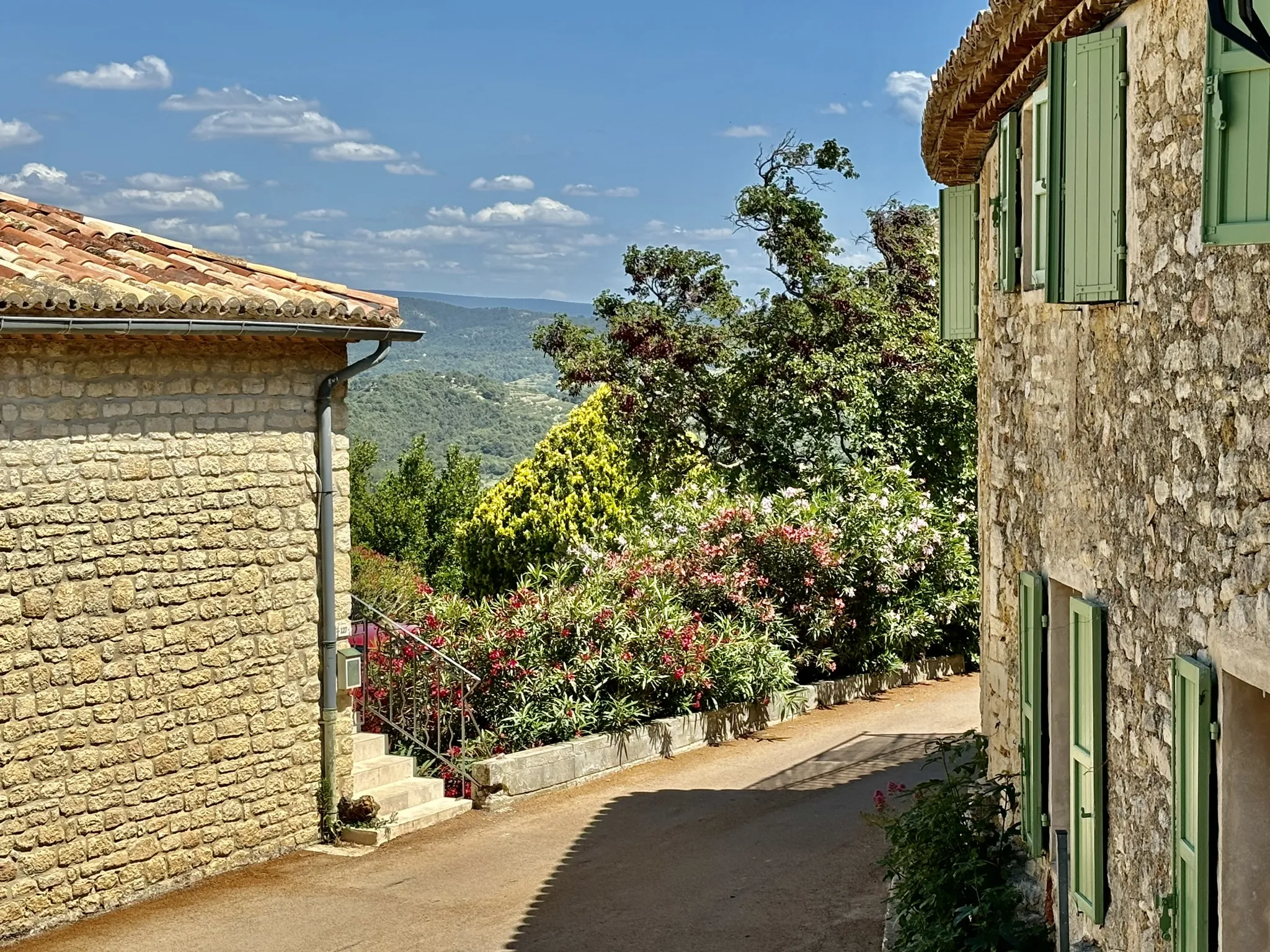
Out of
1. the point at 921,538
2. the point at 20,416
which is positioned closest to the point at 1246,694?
the point at 20,416

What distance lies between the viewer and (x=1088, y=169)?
18.2 ft

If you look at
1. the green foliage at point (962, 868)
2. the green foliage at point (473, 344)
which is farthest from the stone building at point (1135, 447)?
the green foliage at point (473, 344)

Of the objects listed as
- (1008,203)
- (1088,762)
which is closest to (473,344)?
(1008,203)

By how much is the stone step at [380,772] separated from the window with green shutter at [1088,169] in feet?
24.5

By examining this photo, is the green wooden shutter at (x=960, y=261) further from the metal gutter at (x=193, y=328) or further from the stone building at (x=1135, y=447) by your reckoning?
the metal gutter at (x=193, y=328)

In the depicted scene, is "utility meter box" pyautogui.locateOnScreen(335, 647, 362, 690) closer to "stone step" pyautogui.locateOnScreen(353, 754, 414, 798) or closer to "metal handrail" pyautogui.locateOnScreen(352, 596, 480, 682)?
"stone step" pyautogui.locateOnScreen(353, 754, 414, 798)

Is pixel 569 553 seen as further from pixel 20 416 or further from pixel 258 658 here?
pixel 20 416

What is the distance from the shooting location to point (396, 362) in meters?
98.5

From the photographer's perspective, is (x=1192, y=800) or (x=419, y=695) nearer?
(x=1192, y=800)

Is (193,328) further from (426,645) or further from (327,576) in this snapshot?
(426,645)

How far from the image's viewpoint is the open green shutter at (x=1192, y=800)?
428cm

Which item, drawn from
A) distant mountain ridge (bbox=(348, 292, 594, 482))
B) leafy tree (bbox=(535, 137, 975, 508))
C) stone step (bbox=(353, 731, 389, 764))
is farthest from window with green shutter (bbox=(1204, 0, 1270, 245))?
distant mountain ridge (bbox=(348, 292, 594, 482))

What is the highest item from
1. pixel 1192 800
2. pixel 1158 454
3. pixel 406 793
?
pixel 1158 454

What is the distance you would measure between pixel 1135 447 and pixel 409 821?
755 cm
